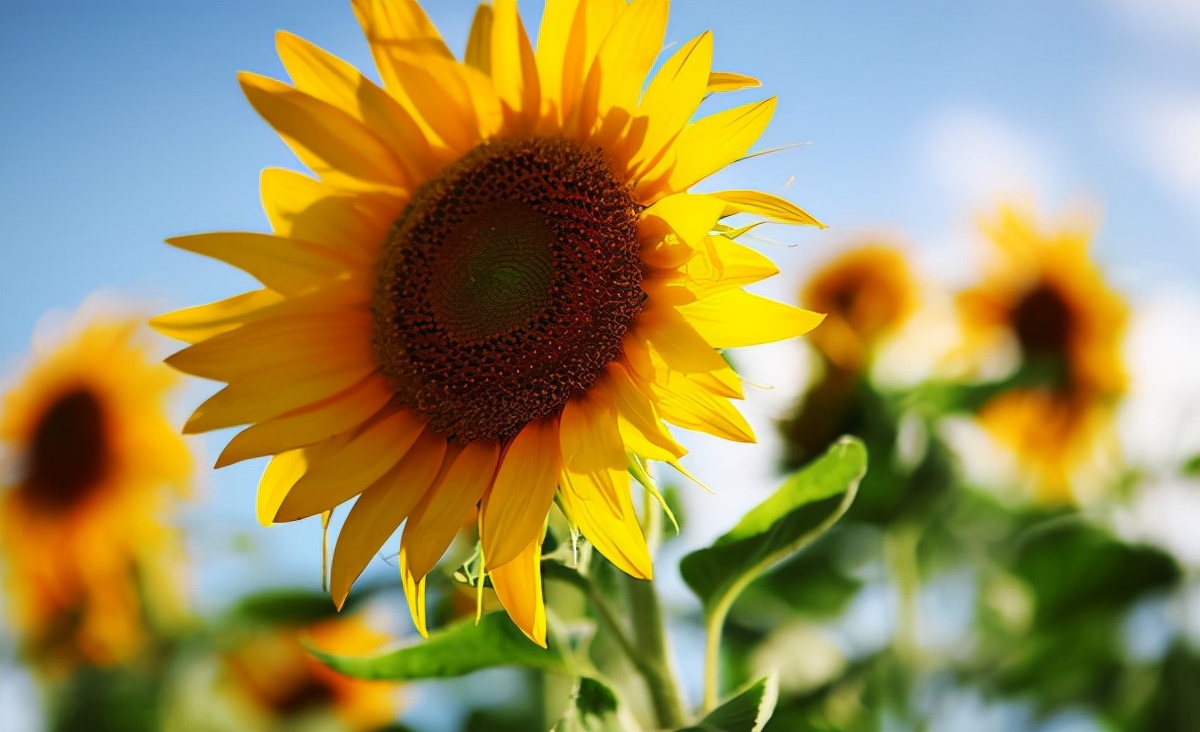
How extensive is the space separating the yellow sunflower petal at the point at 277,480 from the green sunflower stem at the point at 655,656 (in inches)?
20.9

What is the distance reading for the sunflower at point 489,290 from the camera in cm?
141

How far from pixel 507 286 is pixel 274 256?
37 cm

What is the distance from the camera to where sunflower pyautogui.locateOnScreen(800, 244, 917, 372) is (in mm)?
3730

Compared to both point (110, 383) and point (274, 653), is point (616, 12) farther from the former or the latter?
point (110, 383)

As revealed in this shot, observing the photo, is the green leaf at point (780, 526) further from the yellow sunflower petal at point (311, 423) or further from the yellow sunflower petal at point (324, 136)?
the yellow sunflower petal at point (324, 136)

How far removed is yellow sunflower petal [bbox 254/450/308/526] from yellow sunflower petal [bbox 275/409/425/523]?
24mm

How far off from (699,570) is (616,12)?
84cm

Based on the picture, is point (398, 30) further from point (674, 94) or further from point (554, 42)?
point (674, 94)

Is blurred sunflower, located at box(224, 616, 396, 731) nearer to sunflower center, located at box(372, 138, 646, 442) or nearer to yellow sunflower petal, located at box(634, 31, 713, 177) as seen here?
sunflower center, located at box(372, 138, 646, 442)

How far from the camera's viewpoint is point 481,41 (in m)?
1.48

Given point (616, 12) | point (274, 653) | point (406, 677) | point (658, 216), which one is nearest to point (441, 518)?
point (406, 677)

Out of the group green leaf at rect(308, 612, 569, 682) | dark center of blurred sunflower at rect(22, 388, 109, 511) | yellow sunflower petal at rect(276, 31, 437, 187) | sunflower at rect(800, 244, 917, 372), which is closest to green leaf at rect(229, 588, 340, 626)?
green leaf at rect(308, 612, 569, 682)

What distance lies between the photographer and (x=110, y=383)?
365 cm

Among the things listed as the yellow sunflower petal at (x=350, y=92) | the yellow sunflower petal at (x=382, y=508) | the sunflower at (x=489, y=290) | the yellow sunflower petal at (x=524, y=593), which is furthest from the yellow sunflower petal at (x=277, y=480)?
the yellow sunflower petal at (x=350, y=92)
